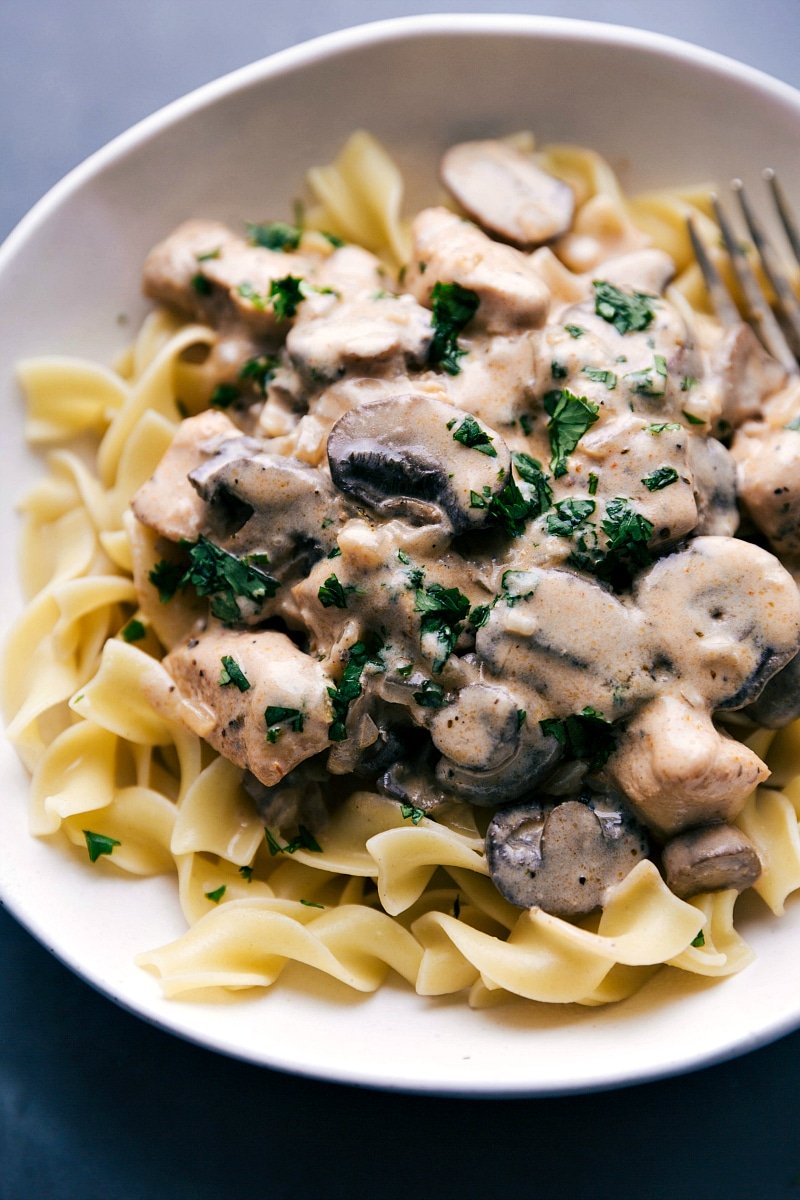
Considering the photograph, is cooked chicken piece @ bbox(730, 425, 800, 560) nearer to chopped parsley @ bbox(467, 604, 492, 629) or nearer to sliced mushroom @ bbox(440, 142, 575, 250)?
chopped parsley @ bbox(467, 604, 492, 629)

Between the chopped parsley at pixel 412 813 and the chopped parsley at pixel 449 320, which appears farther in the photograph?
the chopped parsley at pixel 449 320

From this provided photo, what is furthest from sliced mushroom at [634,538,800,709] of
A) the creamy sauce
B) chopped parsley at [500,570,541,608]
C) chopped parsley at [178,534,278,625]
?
chopped parsley at [178,534,278,625]

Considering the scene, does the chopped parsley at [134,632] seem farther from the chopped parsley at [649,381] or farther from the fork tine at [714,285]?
the fork tine at [714,285]

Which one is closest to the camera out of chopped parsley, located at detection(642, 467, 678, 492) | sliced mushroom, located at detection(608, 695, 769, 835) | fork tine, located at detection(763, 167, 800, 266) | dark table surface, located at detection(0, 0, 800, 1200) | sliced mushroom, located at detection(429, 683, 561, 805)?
sliced mushroom, located at detection(608, 695, 769, 835)

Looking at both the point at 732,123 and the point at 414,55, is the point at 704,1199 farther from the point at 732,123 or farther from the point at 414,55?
the point at 414,55

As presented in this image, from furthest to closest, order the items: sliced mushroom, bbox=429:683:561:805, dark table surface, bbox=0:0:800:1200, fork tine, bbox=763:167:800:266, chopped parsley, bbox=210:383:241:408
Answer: fork tine, bbox=763:167:800:266, chopped parsley, bbox=210:383:241:408, dark table surface, bbox=0:0:800:1200, sliced mushroom, bbox=429:683:561:805

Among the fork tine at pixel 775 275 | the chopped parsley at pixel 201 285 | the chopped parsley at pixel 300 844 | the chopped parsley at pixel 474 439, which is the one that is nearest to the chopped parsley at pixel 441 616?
the chopped parsley at pixel 474 439
